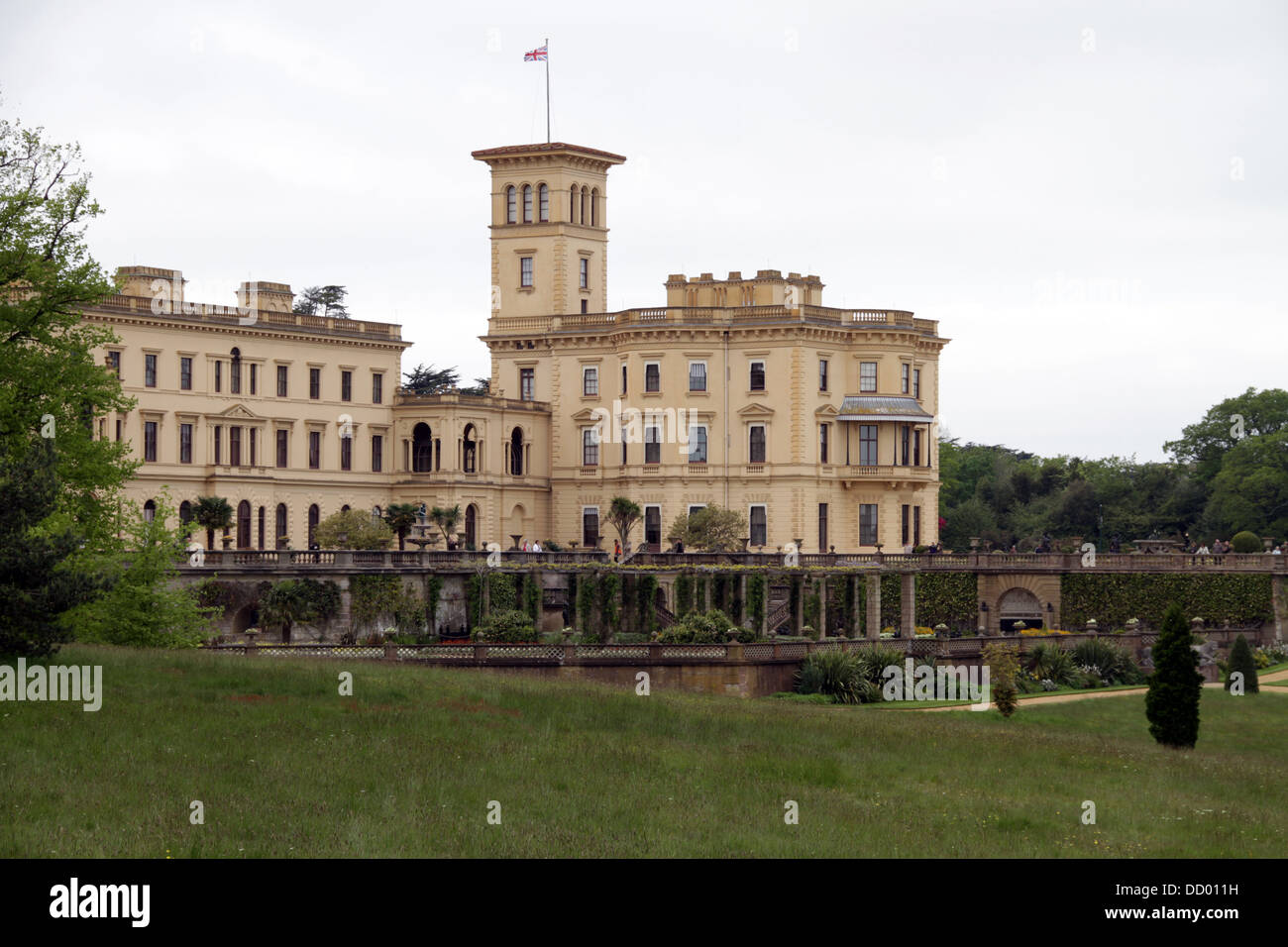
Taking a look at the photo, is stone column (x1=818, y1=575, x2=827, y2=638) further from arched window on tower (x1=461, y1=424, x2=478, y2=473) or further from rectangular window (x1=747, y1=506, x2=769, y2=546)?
arched window on tower (x1=461, y1=424, x2=478, y2=473)

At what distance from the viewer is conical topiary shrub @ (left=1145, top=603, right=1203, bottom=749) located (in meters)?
41.6

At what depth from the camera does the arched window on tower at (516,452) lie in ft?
278

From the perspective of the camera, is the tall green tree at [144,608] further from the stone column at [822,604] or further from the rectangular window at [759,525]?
the rectangular window at [759,525]

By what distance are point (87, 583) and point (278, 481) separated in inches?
1779

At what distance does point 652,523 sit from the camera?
81812mm

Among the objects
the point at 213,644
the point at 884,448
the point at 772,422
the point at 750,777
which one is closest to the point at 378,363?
the point at 772,422

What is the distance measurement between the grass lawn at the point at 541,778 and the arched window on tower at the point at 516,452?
43599mm

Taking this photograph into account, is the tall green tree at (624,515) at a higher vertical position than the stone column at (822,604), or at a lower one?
higher

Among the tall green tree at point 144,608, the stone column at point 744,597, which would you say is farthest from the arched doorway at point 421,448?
the tall green tree at point 144,608

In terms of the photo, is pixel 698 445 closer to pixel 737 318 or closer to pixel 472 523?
pixel 737 318

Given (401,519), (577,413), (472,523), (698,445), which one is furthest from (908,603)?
(472,523)

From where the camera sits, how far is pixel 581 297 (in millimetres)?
87375
